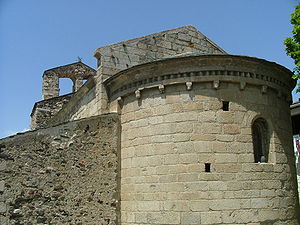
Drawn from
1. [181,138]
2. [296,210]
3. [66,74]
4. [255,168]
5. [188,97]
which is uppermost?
[66,74]

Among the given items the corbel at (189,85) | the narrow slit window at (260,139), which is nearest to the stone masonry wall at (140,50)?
the corbel at (189,85)

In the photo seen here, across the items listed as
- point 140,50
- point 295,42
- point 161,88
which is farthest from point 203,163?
point 295,42

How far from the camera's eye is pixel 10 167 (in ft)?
25.7

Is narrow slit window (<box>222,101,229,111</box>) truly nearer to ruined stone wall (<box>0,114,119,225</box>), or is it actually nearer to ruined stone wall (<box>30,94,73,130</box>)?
ruined stone wall (<box>0,114,119,225</box>)

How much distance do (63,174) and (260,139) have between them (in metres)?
4.84

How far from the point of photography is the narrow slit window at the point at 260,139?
26.4 feet

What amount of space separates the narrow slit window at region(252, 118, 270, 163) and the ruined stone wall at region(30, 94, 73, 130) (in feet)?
42.0

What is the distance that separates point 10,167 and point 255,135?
5.82 metres

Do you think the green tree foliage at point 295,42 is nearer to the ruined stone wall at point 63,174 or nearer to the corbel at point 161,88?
the corbel at point 161,88

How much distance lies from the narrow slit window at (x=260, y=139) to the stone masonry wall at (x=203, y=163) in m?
0.14

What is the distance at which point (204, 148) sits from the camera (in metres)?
7.43

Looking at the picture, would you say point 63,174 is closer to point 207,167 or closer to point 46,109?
point 207,167

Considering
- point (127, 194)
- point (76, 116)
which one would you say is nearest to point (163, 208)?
point (127, 194)

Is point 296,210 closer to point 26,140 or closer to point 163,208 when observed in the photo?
point 163,208
